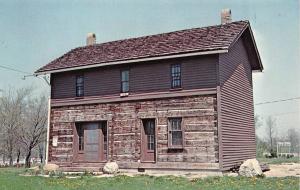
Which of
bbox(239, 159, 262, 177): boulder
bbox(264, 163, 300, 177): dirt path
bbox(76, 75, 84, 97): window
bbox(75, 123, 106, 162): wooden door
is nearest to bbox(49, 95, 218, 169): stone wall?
bbox(75, 123, 106, 162): wooden door

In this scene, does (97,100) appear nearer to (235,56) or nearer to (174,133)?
(174,133)

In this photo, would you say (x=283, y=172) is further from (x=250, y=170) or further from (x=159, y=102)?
(x=159, y=102)

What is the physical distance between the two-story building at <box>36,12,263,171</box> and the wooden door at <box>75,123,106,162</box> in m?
0.06

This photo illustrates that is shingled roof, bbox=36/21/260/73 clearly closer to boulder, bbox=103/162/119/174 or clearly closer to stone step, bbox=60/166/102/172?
boulder, bbox=103/162/119/174

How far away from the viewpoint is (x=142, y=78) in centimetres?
2256

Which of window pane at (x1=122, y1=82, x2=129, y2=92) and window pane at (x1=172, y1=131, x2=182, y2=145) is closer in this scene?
window pane at (x1=172, y1=131, x2=182, y2=145)

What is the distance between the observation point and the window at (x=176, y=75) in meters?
21.4

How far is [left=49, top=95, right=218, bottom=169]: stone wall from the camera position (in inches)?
793

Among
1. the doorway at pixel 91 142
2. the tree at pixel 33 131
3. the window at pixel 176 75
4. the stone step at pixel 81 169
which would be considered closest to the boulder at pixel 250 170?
the window at pixel 176 75

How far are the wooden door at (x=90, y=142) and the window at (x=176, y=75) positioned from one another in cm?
561

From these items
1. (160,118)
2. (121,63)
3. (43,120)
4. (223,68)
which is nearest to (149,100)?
(160,118)

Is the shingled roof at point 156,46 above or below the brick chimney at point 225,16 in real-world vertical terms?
below

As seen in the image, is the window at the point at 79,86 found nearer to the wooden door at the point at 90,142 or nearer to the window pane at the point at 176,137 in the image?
the wooden door at the point at 90,142

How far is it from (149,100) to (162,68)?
1.97m
